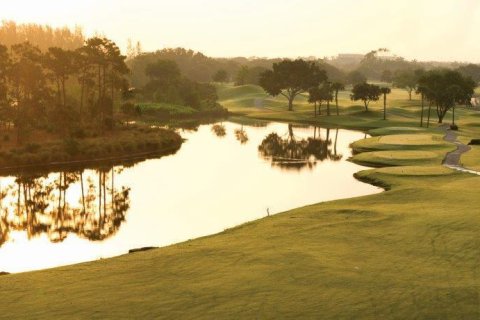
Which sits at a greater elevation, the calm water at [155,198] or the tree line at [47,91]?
the tree line at [47,91]

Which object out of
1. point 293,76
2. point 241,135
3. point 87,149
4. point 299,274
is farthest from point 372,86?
point 299,274

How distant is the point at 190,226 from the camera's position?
42.8 metres

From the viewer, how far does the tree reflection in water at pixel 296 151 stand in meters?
77.4

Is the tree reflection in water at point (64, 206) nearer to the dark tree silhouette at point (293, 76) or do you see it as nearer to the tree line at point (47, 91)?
the tree line at point (47, 91)

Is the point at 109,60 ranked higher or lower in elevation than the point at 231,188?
higher

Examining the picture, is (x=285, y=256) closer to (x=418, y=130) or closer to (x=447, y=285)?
(x=447, y=285)

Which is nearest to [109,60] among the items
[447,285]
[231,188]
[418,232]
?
[231,188]

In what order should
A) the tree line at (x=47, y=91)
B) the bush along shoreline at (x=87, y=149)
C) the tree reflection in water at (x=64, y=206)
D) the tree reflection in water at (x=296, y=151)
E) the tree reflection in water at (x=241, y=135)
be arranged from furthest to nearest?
1. the tree reflection in water at (x=241, y=135)
2. the tree line at (x=47, y=91)
3. the tree reflection in water at (x=296, y=151)
4. the bush along shoreline at (x=87, y=149)
5. the tree reflection in water at (x=64, y=206)

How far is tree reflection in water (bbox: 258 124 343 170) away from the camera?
77375 millimetres

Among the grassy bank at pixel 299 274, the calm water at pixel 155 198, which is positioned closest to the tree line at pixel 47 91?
the calm water at pixel 155 198

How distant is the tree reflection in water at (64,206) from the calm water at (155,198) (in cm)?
9

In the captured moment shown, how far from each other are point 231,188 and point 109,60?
49.0 metres

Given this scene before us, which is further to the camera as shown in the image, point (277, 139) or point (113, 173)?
point (277, 139)

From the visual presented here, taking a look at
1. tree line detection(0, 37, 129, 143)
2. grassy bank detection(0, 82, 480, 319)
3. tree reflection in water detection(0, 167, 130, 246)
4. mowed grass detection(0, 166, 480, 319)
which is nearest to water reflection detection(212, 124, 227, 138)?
tree line detection(0, 37, 129, 143)
